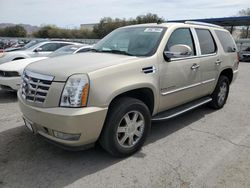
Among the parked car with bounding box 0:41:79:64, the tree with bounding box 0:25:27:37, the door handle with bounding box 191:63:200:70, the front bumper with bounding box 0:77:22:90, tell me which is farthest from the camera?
the tree with bounding box 0:25:27:37

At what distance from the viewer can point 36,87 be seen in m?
3.18

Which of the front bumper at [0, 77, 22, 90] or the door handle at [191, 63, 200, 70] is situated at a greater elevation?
Result: the door handle at [191, 63, 200, 70]

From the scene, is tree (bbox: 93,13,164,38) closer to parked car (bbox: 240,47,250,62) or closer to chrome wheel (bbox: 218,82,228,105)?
parked car (bbox: 240,47,250,62)

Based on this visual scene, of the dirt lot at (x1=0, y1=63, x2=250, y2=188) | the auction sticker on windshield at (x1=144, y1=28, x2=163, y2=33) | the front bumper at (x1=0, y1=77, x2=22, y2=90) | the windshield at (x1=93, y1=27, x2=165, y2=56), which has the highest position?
the auction sticker on windshield at (x1=144, y1=28, x2=163, y2=33)

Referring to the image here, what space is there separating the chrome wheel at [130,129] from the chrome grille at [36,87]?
105 centimetres

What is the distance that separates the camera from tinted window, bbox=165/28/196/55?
4.11 meters

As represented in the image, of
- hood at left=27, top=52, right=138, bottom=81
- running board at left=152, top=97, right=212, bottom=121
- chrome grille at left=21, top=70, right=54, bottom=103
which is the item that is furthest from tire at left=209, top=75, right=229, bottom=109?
chrome grille at left=21, top=70, right=54, bottom=103

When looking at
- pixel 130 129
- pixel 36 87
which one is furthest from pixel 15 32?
pixel 130 129

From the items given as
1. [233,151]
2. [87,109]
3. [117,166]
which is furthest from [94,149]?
[233,151]

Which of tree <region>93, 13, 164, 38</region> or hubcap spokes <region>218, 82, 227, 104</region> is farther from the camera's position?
tree <region>93, 13, 164, 38</region>

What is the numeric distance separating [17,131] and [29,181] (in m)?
1.63

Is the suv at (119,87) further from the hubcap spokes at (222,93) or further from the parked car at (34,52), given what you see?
the parked car at (34,52)

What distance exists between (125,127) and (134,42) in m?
1.48

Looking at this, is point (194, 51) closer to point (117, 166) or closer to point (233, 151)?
point (233, 151)
